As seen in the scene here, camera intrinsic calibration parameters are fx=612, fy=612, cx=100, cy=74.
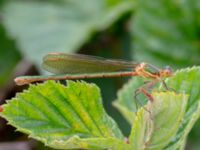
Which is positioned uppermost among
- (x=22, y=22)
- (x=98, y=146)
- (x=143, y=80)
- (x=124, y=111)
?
(x=22, y=22)

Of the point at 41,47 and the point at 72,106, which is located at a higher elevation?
the point at 41,47

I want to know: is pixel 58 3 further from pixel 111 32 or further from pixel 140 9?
pixel 140 9

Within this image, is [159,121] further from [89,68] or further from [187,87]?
[89,68]

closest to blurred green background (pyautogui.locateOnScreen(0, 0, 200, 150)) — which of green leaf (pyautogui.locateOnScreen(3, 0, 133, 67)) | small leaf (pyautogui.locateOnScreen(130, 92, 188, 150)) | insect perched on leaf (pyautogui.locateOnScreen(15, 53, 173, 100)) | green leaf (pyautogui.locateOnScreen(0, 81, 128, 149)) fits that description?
green leaf (pyautogui.locateOnScreen(3, 0, 133, 67))

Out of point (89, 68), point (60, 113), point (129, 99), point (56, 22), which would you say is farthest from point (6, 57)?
point (60, 113)

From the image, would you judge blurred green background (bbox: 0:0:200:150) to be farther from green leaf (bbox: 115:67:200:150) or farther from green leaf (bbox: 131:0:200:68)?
green leaf (bbox: 115:67:200:150)

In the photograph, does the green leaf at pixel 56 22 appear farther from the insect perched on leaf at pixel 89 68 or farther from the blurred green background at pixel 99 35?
the insect perched on leaf at pixel 89 68

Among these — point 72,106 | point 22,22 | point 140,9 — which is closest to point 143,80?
point 72,106

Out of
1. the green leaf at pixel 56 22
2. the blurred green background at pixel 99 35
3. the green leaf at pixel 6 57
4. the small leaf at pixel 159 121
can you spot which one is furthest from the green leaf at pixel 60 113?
the green leaf at pixel 6 57
